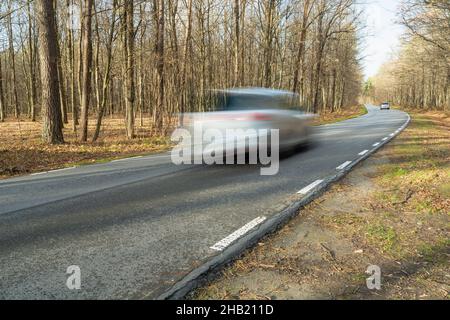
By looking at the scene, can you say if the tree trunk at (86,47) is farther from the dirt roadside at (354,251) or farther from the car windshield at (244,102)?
the dirt roadside at (354,251)

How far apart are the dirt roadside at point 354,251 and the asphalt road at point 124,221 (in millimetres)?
552

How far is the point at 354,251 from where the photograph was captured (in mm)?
3693

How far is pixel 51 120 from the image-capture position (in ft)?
45.1

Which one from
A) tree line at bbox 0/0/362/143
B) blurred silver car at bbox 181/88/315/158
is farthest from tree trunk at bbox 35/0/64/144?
blurred silver car at bbox 181/88/315/158

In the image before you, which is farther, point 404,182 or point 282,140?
point 282,140

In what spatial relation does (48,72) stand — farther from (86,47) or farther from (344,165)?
(344,165)

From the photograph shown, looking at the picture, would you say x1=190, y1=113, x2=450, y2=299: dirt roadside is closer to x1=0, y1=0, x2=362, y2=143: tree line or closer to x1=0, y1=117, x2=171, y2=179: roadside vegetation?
x1=0, y1=117, x2=171, y2=179: roadside vegetation

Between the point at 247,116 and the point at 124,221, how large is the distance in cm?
465

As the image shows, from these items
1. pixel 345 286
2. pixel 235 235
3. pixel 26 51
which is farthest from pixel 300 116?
pixel 26 51

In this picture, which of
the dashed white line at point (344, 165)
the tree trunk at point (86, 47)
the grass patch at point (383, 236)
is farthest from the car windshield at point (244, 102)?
the tree trunk at point (86, 47)

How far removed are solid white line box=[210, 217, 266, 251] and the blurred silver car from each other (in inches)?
153

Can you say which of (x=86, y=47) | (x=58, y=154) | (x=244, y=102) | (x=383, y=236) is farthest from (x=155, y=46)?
(x=383, y=236)
